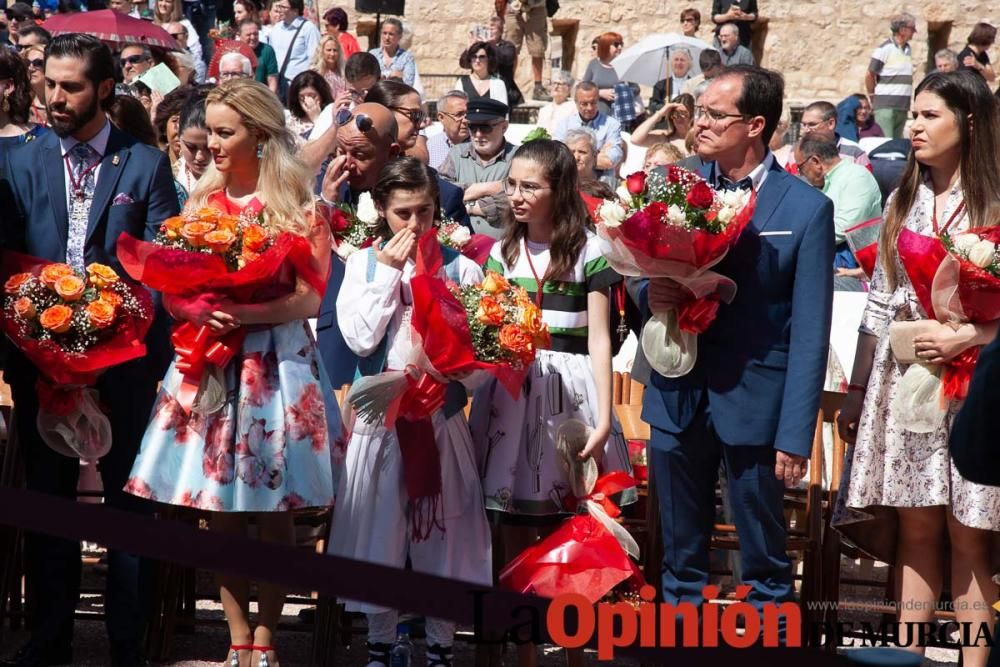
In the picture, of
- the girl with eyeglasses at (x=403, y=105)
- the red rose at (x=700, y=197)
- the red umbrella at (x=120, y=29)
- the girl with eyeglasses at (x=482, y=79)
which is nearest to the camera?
the red rose at (x=700, y=197)

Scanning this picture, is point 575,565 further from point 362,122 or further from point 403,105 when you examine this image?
point 403,105

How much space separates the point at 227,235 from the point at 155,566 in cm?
161

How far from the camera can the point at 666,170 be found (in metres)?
5.01

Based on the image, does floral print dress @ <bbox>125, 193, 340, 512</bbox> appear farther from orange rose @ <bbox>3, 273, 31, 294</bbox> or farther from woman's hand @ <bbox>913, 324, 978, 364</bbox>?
woman's hand @ <bbox>913, 324, 978, 364</bbox>

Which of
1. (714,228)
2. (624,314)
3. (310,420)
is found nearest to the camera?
(714,228)

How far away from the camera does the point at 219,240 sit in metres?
5.05

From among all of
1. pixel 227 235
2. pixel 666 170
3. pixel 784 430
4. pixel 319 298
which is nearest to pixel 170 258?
pixel 227 235

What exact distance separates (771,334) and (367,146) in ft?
6.26

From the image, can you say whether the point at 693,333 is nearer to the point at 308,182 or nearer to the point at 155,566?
the point at 308,182

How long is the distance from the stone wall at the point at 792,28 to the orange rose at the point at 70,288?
2041cm

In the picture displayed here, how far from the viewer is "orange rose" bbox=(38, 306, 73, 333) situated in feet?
16.6

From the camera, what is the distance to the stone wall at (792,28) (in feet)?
82.6

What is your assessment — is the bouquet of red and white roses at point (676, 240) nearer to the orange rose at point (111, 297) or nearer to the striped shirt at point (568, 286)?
the striped shirt at point (568, 286)

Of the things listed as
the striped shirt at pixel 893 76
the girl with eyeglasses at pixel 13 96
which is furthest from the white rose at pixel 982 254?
the striped shirt at pixel 893 76
